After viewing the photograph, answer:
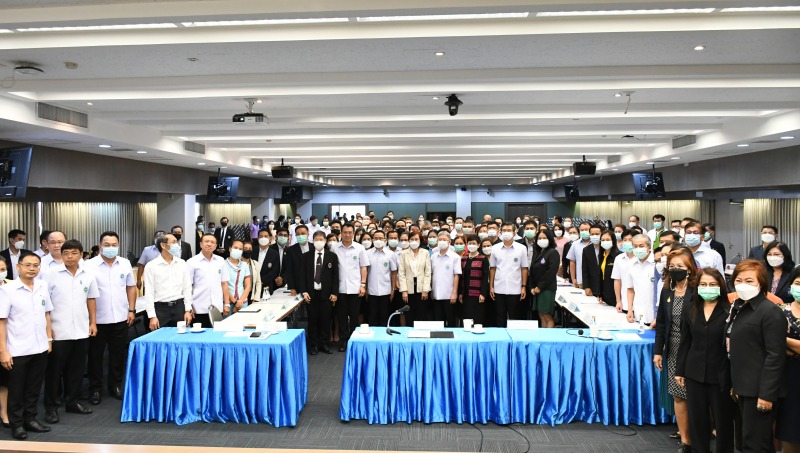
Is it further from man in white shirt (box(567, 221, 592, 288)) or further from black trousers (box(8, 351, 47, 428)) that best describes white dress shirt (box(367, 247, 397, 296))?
black trousers (box(8, 351, 47, 428))

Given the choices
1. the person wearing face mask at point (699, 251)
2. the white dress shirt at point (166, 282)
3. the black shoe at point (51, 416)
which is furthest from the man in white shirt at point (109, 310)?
the person wearing face mask at point (699, 251)

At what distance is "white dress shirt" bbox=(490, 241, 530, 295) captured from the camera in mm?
7039

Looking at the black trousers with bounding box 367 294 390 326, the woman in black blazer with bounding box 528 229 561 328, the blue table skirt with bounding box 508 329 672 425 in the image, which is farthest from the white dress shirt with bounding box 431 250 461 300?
the blue table skirt with bounding box 508 329 672 425

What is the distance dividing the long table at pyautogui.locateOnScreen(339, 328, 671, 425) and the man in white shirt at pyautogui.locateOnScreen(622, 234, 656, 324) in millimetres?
703

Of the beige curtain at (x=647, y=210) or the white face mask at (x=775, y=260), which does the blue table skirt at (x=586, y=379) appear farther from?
the beige curtain at (x=647, y=210)

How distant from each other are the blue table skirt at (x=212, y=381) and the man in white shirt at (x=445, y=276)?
281 centimetres

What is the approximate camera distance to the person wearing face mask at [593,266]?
7.18 m

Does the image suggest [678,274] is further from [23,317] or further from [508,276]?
[23,317]

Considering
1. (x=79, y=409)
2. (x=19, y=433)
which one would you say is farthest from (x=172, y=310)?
(x=19, y=433)

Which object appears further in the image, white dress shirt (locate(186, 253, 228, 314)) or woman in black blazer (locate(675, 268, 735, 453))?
white dress shirt (locate(186, 253, 228, 314))

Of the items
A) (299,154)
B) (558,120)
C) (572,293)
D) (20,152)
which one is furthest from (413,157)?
(20,152)

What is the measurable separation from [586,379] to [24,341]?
15.7 feet

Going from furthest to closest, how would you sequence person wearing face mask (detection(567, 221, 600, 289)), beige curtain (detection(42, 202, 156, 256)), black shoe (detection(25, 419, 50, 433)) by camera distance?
beige curtain (detection(42, 202, 156, 256)) < person wearing face mask (detection(567, 221, 600, 289)) < black shoe (detection(25, 419, 50, 433))

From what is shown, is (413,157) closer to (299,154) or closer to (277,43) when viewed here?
(299,154)
